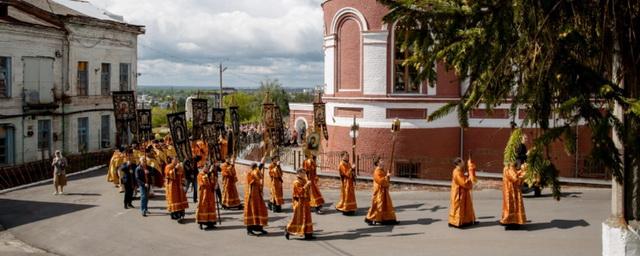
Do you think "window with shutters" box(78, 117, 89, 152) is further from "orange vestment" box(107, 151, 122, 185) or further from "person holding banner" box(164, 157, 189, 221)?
"person holding banner" box(164, 157, 189, 221)

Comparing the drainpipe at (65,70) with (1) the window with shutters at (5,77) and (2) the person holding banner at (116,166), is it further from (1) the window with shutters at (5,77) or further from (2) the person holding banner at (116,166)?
(2) the person holding banner at (116,166)

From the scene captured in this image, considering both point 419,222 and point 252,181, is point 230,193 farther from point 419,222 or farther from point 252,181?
point 419,222

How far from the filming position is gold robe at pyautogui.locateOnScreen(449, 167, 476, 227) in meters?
14.1

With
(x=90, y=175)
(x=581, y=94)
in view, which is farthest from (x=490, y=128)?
(x=581, y=94)

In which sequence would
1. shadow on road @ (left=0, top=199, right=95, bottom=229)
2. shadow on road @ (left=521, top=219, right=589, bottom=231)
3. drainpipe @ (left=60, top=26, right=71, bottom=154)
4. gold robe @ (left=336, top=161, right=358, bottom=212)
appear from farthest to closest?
drainpipe @ (left=60, top=26, right=71, bottom=154) → gold robe @ (left=336, top=161, right=358, bottom=212) → shadow on road @ (left=0, top=199, right=95, bottom=229) → shadow on road @ (left=521, top=219, right=589, bottom=231)

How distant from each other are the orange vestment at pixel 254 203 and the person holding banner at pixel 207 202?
3.11 feet

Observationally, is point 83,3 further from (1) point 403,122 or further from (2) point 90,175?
(1) point 403,122

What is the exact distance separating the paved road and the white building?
365 inches

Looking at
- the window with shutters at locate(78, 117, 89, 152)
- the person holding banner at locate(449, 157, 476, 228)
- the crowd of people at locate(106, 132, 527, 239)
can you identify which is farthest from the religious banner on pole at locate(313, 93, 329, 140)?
the window with shutters at locate(78, 117, 89, 152)

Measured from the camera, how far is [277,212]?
16.6m

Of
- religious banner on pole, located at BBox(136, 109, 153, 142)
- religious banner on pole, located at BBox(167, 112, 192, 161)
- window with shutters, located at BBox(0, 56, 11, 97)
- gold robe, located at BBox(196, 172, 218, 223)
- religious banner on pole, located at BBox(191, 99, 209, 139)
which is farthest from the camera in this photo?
window with shutters, located at BBox(0, 56, 11, 97)

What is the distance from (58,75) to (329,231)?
1926cm

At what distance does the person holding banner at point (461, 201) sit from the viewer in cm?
1413

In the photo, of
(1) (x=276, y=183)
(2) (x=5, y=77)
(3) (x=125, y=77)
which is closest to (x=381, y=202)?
(1) (x=276, y=183)
